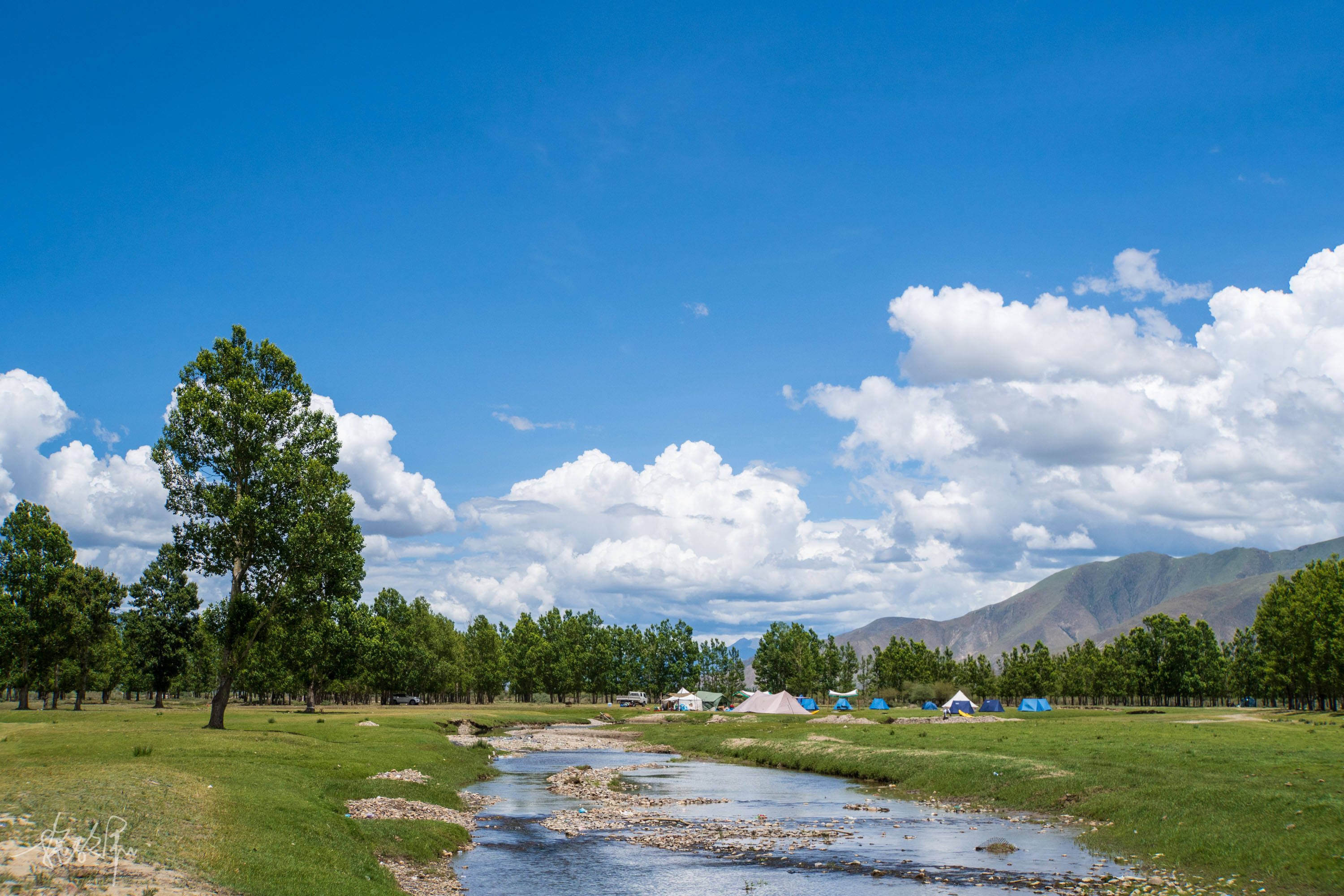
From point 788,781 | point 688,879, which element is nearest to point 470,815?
point 688,879

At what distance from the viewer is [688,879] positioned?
94.4 ft

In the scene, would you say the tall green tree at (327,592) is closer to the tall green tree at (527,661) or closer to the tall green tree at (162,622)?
the tall green tree at (162,622)

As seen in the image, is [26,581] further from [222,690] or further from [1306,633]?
[1306,633]

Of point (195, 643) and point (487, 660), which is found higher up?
point (195, 643)

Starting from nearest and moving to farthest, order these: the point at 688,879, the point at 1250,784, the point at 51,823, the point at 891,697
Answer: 1. the point at 51,823
2. the point at 688,879
3. the point at 1250,784
4. the point at 891,697

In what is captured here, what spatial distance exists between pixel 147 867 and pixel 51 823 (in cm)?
360

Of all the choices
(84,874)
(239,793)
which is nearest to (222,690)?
(239,793)

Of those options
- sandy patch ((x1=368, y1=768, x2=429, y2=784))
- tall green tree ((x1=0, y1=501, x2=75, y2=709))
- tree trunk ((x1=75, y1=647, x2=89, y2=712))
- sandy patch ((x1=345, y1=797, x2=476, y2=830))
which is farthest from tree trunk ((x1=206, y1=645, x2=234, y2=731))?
tree trunk ((x1=75, y1=647, x2=89, y2=712))

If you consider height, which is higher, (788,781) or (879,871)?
(879,871)

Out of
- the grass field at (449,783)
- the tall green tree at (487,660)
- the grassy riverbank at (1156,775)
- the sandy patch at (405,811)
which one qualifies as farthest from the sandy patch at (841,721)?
the tall green tree at (487,660)

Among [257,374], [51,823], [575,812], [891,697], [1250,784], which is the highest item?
[257,374]

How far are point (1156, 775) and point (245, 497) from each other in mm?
57762

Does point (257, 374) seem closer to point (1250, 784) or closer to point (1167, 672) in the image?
point (1250, 784)

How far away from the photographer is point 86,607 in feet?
324
